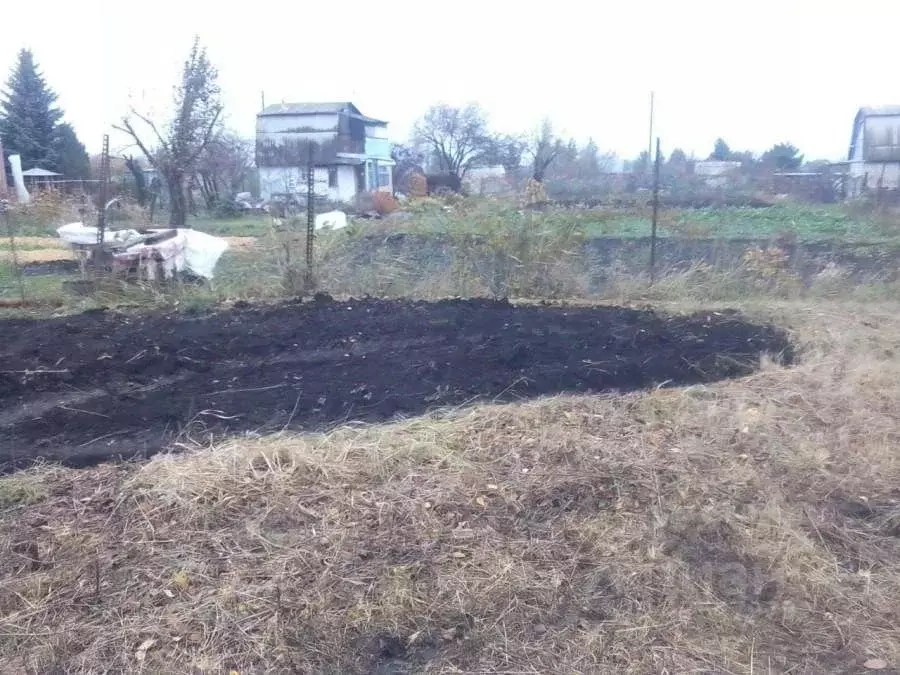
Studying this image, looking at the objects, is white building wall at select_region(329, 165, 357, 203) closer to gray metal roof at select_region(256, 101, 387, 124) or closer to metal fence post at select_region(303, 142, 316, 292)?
gray metal roof at select_region(256, 101, 387, 124)

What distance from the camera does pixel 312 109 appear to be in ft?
140

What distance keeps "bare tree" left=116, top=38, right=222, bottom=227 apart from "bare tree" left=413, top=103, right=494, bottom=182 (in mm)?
17370

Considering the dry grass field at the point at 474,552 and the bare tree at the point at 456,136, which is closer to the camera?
the dry grass field at the point at 474,552

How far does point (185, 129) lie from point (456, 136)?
70.5 feet

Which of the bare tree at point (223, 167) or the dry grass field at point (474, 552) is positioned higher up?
the bare tree at point (223, 167)

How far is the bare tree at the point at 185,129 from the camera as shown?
24112 millimetres

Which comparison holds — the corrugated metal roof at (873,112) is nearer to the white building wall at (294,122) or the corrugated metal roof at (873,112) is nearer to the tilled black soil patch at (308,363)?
the white building wall at (294,122)

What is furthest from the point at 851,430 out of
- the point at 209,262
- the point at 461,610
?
the point at 209,262

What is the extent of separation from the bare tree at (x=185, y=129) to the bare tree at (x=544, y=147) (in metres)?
14.3

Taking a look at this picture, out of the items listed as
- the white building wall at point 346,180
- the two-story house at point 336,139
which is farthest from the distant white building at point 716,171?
the white building wall at point 346,180

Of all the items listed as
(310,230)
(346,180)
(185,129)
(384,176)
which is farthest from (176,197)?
(384,176)

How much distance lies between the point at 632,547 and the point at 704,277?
8188 mm

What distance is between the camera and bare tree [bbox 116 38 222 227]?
79.1ft

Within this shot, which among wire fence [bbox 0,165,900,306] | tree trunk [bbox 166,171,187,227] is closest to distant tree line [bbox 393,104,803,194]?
tree trunk [bbox 166,171,187,227]
